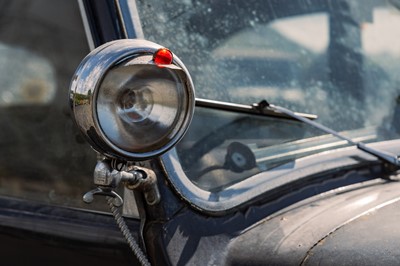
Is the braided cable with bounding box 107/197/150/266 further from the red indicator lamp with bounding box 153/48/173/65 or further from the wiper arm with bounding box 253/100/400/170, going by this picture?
the wiper arm with bounding box 253/100/400/170

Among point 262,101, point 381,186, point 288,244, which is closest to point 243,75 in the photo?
point 262,101

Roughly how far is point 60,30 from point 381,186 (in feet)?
3.22

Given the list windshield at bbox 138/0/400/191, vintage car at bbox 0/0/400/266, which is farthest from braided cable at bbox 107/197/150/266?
windshield at bbox 138/0/400/191

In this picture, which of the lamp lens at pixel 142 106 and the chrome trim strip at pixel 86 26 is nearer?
the lamp lens at pixel 142 106

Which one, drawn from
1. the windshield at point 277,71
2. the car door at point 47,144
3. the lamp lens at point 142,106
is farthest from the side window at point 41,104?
the lamp lens at point 142,106

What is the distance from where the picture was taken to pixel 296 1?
273 cm

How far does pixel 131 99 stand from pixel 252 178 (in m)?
0.52

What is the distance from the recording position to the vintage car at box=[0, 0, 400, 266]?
6.19ft

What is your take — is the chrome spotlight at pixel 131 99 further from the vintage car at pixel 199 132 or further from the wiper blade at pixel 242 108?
the wiper blade at pixel 242 108

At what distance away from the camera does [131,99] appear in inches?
74.4

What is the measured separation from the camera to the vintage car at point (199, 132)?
6.19ft

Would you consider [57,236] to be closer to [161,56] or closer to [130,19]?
[130,19]

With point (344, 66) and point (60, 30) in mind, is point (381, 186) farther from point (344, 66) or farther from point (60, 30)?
point (60, 30)

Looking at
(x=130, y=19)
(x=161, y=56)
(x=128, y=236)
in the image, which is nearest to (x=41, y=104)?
(x=130, y=19)
